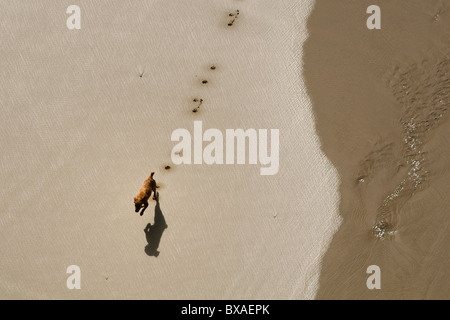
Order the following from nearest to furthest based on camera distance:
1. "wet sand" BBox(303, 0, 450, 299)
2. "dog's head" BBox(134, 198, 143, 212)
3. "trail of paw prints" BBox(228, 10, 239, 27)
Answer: "dog's head" BBox(134, 198, 143, 212)
"wet sand" BBox(303, 0, 450, 299)
"trail of paw prints" BBox(228, 10, 239, 27)

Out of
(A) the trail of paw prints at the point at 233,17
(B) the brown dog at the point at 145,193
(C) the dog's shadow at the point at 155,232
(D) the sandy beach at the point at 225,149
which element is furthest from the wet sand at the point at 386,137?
(B) the brown dog at the point at 145,193

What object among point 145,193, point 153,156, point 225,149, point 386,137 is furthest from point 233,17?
point 145,193

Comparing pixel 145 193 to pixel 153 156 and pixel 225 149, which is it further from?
pixel 225 149

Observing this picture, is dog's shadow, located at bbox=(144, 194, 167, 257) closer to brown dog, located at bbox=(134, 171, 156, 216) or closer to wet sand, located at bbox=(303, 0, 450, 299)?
brown dog, located at bbox=(134, 171, 156, 216)

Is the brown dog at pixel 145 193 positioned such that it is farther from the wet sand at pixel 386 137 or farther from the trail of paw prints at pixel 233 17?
the trail of paw prints at pixel 233 17

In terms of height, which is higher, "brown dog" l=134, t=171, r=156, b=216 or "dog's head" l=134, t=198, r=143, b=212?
"brown dog" l=134, t=171, r=156, b=216

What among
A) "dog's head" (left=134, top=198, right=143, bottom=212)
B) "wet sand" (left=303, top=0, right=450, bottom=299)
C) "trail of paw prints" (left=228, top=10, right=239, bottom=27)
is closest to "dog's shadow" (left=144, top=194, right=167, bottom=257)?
"dog's head" (left=134, top=198, right=143, bottom=212)
